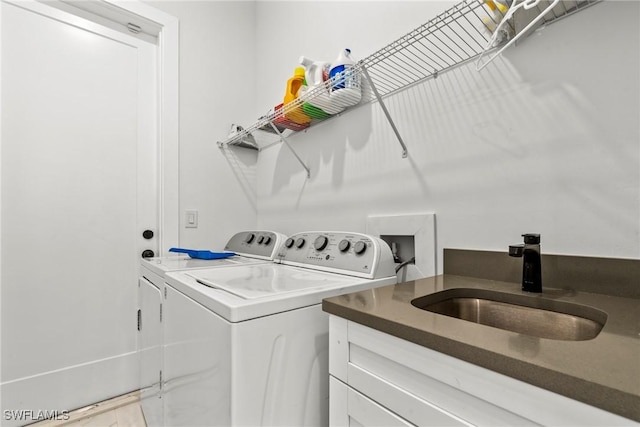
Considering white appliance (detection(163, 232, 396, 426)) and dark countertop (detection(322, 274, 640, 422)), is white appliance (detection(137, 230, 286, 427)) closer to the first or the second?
white appliance (detection(163, 232, 396, 426))

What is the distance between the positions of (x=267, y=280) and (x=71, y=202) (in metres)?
1.43

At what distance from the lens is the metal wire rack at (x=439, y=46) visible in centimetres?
91

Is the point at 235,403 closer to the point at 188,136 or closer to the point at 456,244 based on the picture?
the point at 456,244

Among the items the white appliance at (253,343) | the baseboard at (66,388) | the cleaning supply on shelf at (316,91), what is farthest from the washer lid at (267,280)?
the baseboard at (66,388)

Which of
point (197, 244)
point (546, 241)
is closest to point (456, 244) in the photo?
point (546, 241)

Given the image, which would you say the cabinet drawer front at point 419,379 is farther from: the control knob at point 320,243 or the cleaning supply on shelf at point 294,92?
the cleaning supply on shelf at point 294,92

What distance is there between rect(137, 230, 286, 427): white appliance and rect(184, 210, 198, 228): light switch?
46 cm

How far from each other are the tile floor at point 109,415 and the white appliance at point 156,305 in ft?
0.36

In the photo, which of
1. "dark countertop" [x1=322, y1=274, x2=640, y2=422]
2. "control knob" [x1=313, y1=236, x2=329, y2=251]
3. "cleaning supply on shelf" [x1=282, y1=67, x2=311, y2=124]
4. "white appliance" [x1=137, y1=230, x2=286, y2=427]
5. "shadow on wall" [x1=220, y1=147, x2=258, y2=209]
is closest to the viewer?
"dark countertop" [x1=322, y1=274, x2=640, y2=422]

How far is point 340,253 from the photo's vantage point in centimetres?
127

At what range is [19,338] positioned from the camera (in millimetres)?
1585

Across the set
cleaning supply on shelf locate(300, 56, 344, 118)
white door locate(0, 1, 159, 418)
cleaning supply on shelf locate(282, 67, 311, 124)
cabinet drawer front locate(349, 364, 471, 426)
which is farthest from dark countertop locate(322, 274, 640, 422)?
white door locate(0, 1, 159, 418)

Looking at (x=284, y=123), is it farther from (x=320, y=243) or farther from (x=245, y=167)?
(x=320, y=243)

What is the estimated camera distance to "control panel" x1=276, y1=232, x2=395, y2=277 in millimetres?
1138
